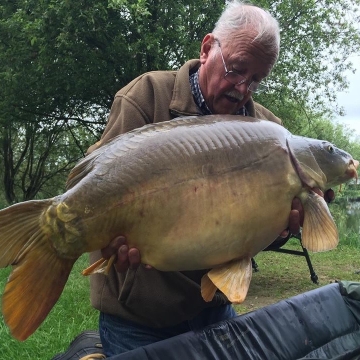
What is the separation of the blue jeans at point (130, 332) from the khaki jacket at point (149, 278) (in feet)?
0.15

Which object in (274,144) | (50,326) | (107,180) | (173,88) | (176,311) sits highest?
(173,88)

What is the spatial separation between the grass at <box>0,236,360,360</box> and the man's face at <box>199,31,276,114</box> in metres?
1.82

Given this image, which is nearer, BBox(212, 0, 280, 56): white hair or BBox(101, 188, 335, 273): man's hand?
BBox(101, 188, 335, 273): man's hand

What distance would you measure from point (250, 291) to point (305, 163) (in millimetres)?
3465

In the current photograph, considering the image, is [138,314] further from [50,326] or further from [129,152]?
[50,326]

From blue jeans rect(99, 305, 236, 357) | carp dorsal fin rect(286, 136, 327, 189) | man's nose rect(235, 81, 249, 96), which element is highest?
man's nose rect(235, 81, 249, 96)

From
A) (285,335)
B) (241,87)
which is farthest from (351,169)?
(285,335)

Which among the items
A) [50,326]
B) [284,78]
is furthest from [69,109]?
[50,326]

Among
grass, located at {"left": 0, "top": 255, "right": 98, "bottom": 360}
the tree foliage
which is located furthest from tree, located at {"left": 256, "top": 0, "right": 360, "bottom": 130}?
grass, located at {"left": 0, "top": 255, "right": 98, "bottom": 360}

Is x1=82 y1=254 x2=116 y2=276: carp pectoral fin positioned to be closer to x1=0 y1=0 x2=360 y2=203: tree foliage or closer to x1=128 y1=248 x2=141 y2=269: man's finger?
x1=128 y1=248 x2=141 y2=269: man's finger

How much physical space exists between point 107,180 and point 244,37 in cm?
61

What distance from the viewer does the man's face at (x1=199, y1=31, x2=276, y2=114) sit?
1.46 metres

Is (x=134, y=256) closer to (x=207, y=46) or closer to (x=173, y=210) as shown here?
(x=173, y=210)

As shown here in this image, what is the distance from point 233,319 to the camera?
5.76 ft
